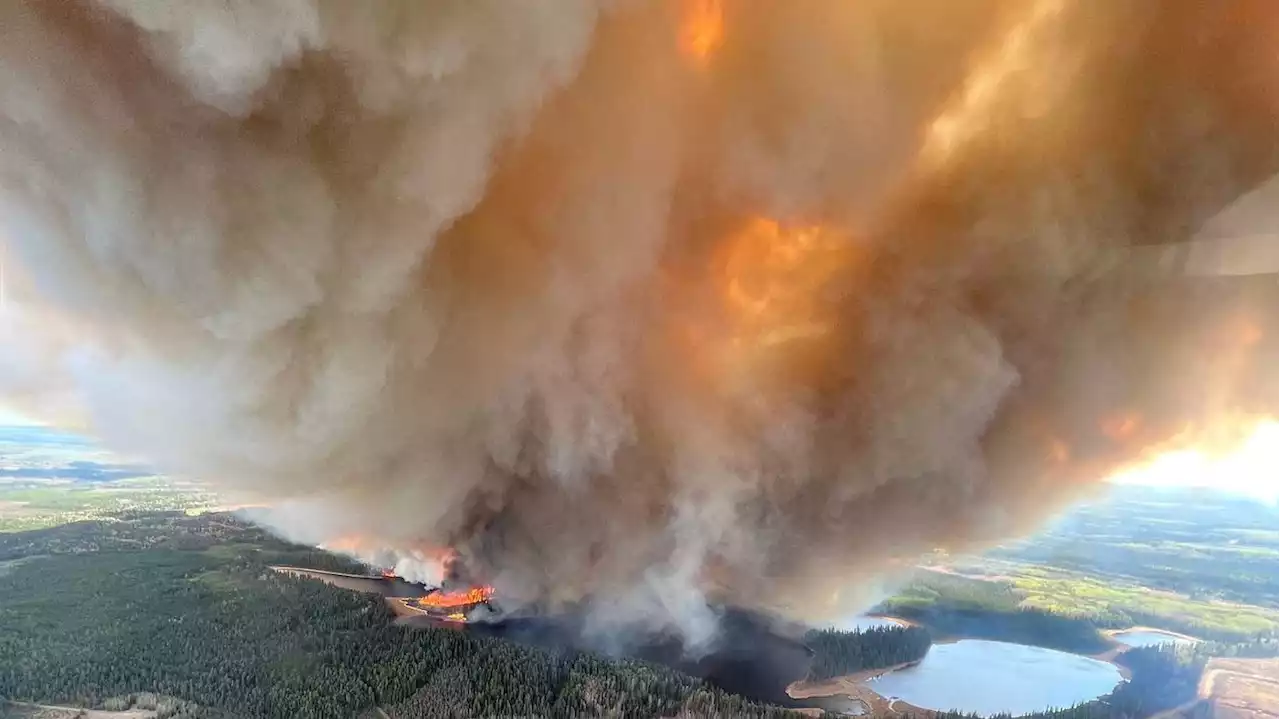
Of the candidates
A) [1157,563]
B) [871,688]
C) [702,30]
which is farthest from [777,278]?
[871,688]

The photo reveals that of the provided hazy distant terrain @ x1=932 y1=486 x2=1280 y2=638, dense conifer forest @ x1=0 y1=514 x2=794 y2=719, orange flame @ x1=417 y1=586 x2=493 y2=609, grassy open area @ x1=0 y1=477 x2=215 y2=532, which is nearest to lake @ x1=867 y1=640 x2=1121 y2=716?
hazy distant terrain @ x1=932 y1=486 x2=1280 y2=638

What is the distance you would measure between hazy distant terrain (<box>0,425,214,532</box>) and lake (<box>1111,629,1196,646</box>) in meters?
7.31

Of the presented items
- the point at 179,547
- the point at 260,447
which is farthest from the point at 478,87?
the point at 179,547

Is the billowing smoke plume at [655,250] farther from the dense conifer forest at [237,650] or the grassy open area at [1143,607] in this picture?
the dense conifer forest at [237,650]

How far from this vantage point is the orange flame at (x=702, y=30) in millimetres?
3990

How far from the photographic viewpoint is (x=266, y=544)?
24.6 ft

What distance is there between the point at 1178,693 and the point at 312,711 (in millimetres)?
6346

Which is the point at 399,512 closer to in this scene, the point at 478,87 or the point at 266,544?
the point at 266,544

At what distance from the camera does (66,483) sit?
599cm

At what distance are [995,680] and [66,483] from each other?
808 centimetres

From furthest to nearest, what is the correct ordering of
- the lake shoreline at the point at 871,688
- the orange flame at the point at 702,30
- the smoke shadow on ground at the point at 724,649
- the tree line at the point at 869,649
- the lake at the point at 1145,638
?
the smoke shadow on ground at the point at 724,649 → the tree line at the point at 869,649 → the lake shoreline at the point at 871,688 → the lake at the point at 1145,638 → the orange flame at the point at 702,30

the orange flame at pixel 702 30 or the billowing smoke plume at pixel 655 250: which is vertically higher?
the orange flame at pixel 702 30

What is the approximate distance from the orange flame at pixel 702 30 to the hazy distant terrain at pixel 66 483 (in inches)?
195

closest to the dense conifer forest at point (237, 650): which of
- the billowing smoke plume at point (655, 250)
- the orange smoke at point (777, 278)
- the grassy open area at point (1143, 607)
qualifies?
the billowing smoke plume at point (655, 250)
